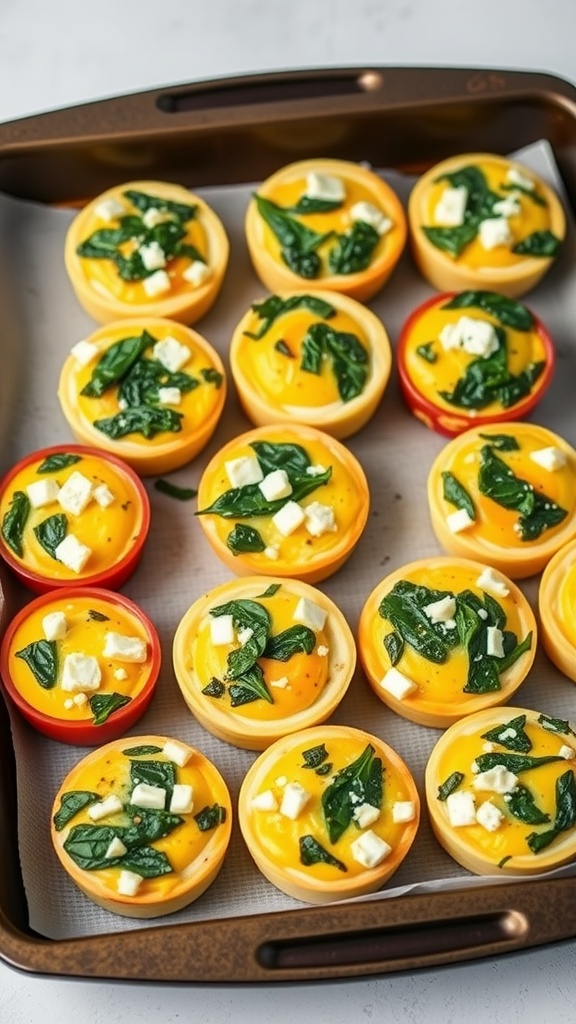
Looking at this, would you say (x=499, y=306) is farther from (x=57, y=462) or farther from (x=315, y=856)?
(x=315, y=856)

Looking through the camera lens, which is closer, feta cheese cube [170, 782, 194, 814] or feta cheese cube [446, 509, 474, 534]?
feta cheese cube [170, 782, 194, 814]

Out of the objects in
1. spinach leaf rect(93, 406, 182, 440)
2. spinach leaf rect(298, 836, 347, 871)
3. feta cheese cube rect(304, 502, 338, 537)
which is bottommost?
spinach leaf rect(298, 836, 347, 871)

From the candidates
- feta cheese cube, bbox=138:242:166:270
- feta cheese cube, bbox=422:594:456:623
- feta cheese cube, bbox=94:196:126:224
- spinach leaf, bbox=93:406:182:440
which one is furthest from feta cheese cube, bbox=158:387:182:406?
feta cheese cube, bbox=422:594:456:623

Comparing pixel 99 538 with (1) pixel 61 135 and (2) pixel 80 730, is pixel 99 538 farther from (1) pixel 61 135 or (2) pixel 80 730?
(1) pixel 61 135

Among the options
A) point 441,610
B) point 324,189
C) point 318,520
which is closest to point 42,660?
point 318,520

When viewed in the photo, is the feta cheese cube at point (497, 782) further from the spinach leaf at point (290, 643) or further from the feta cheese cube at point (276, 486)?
the feta cheese cube at point (276, 486)

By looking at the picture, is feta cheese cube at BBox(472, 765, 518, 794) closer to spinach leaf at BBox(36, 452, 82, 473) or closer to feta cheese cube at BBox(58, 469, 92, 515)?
feta cheese cube at BBox(58, 469, 92, 515)

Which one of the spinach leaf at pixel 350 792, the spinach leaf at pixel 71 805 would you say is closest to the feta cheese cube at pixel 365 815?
the spinach leaf at pixel 350 792
